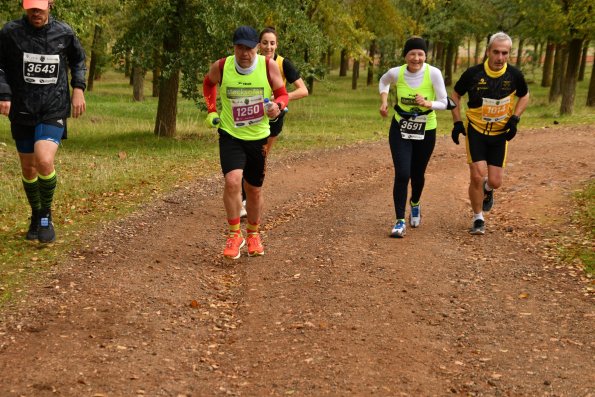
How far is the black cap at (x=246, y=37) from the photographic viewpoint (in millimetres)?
7090

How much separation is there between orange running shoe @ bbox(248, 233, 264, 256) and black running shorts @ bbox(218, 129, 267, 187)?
25.3 inches

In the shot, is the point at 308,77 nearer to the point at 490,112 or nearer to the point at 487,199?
the point at 487,199

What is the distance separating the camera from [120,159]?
1519 centimetres

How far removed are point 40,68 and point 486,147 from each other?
4986mm

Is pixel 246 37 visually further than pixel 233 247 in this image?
No

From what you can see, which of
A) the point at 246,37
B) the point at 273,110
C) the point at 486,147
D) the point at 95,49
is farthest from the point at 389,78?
the point at 95,49

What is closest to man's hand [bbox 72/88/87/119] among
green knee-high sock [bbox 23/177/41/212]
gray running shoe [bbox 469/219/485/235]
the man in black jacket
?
the man in black jacket

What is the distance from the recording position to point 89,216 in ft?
32.0

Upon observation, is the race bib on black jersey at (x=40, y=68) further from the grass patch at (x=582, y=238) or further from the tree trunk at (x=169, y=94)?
the tree trunk at (x=169, y=94)

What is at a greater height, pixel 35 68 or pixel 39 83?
pixel 35 68

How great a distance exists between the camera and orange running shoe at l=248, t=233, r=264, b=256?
7.96 meters

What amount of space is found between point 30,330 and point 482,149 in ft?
18.4

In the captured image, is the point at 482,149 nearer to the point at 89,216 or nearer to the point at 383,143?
the point at 89,216

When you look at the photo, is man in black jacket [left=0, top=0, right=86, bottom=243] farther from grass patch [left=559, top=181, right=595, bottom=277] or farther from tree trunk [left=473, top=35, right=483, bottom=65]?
tree trunk [left=473, top=35, right=483, bottom=65]
